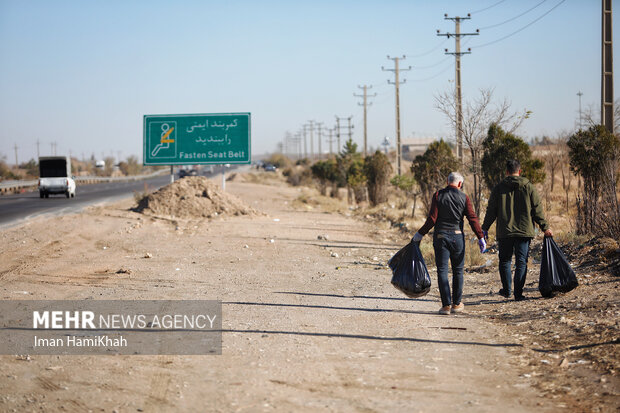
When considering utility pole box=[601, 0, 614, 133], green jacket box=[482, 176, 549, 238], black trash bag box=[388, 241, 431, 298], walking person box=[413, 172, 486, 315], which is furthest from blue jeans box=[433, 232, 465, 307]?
utility pole box=[601, 0, 614, 133]

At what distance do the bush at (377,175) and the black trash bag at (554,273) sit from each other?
2587 cm

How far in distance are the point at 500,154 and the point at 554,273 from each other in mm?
11325

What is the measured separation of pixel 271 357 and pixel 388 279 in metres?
6.27

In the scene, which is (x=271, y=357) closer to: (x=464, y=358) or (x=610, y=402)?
(x=464, y=358)

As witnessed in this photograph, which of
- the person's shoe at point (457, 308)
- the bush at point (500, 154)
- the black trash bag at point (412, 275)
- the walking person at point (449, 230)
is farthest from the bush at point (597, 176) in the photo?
the black trash bag at point (412, 275)

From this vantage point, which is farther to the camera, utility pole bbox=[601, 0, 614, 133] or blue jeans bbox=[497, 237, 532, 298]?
utility pole bbox=[601, 0, 614, 133]

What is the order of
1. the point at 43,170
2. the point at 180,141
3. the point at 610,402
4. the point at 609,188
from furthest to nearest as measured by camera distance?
1. the point at 43,170
2. the point at 180,141
3. the point at 609,188
4. the point at 610,402

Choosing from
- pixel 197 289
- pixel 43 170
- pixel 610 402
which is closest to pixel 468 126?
pixel 197 289

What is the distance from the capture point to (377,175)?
3584 cm

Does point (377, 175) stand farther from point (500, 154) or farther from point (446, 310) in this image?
point (446, 310)

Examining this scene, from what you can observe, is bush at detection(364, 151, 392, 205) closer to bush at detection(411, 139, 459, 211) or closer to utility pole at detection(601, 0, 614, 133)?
bush at detection(411, 139, 459, 211)

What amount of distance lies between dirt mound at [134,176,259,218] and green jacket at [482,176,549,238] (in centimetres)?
1885

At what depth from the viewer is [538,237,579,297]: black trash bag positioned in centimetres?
907

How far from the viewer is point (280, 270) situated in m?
13.9
